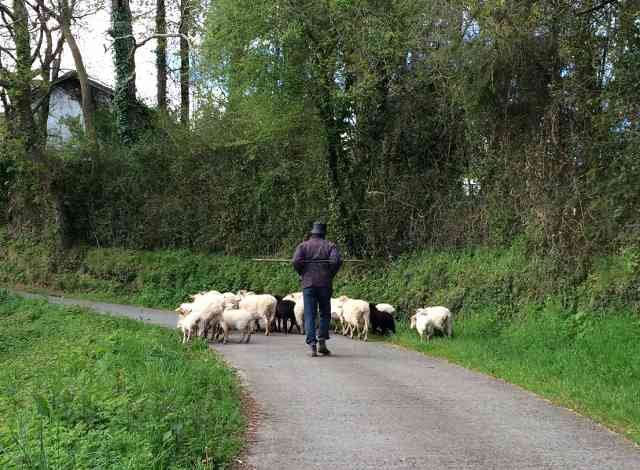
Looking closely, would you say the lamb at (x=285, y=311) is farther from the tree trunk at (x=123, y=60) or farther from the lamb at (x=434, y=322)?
the tree trunk at (x=123, y=60)

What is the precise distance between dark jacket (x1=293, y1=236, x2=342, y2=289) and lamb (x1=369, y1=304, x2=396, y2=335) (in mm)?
3916

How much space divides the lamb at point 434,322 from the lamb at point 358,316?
4.31ft

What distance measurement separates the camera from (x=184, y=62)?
31.5 metres

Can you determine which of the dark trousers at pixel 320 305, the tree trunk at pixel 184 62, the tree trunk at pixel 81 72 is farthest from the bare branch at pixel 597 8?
the tree trunk at pixel 81 72

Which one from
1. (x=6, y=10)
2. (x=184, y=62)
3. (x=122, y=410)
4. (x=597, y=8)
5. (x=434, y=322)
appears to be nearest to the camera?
(x=122, y=410)

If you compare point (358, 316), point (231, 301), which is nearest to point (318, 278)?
point (358, 316)

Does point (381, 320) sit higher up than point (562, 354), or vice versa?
point (381, 320)

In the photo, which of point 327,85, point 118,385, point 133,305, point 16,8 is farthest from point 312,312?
point 16,8

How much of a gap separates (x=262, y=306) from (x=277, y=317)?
1.24 m

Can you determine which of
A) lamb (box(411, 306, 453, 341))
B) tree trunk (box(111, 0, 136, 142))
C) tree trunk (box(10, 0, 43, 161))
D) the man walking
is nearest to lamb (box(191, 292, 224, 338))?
the man walking

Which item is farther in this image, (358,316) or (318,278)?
(358,316)

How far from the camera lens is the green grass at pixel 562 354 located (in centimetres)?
888

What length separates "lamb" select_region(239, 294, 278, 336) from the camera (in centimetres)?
1672

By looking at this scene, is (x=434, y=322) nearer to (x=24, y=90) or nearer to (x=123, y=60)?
(x=24, y=90)
